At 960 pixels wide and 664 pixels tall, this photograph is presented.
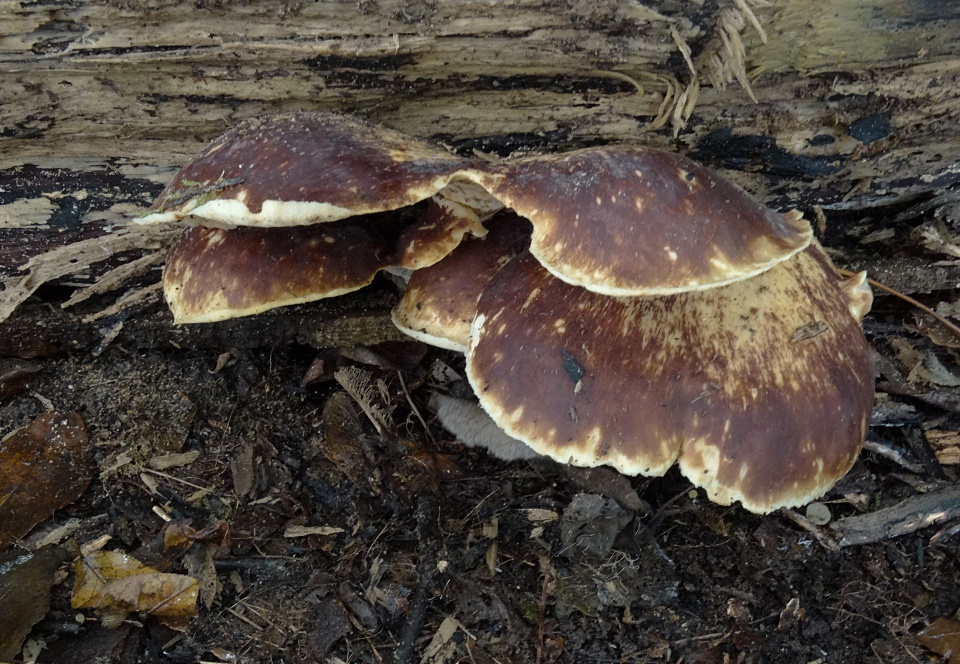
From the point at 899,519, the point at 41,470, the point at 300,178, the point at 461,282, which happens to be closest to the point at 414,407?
the point at 461,282

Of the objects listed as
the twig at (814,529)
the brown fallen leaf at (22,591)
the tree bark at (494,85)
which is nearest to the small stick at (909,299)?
the tree bark at (494,85)

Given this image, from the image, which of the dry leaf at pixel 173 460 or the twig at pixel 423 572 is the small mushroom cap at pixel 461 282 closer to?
the twig at pixel 423 572

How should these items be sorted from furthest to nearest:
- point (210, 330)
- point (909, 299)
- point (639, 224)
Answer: point (210, 330) < point (909, 299) < point (639, 224)

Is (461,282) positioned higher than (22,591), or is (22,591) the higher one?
(461,282)

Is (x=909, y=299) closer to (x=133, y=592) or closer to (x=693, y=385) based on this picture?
(x=693, y=385)

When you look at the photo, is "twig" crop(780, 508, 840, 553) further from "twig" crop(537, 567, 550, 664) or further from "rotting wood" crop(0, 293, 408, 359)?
"rotting wood" crop(0, 293, 408, 359)

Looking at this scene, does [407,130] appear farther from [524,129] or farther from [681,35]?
[681,35]

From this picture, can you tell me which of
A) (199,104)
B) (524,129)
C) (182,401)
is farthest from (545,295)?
(182,401)

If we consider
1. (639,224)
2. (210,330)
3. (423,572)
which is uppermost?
(639,224)
